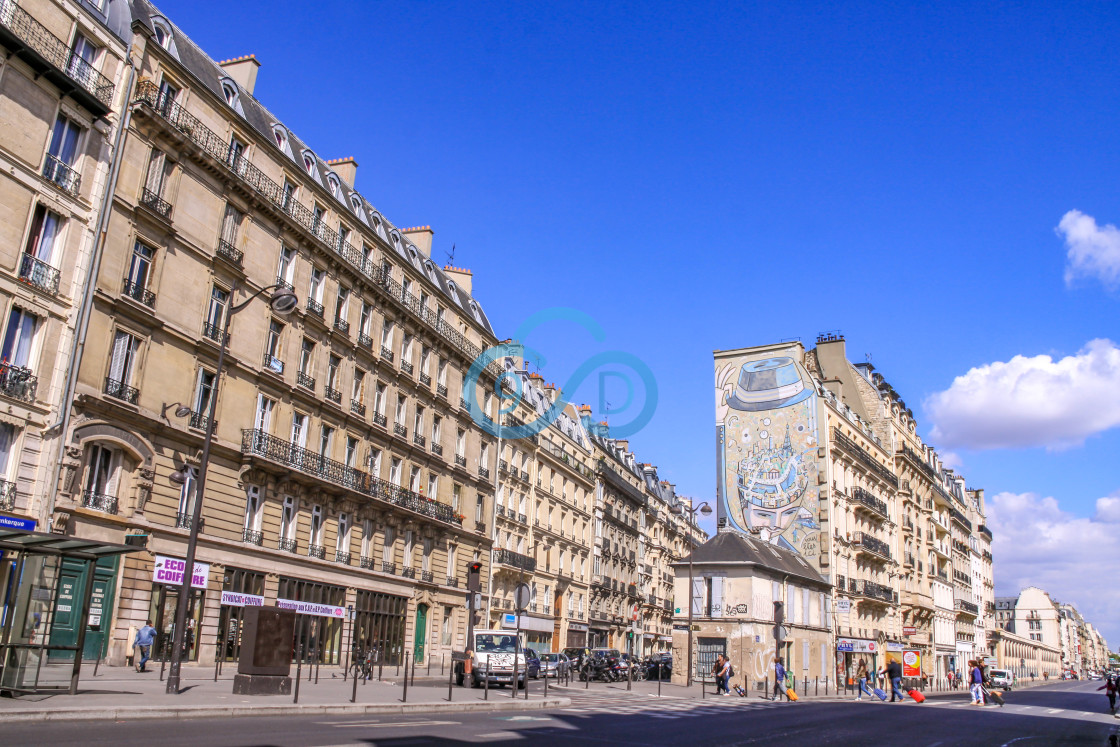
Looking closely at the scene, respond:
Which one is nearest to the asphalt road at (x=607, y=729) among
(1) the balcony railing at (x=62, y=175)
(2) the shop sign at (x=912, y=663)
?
(1) the balcony railing at (x=62, y=175)

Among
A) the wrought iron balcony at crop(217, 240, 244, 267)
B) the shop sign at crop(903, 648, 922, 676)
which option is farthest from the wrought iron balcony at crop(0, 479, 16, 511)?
the shop sign at crop(903, 648, 922, 676)

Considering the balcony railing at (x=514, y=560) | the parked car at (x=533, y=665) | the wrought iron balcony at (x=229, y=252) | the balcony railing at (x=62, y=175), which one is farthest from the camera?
the balcony railing at (x=514, y=560)

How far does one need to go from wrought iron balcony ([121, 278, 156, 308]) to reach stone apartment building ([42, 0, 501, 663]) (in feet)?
0.15

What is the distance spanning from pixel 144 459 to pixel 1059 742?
79.3ft

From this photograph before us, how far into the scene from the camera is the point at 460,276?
50.2 m

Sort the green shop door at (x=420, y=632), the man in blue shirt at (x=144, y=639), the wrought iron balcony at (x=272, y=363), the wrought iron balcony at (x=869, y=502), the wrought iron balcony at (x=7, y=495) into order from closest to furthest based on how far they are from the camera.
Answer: the wrought iron balcony at (x=7, y=495) < the man in blue shirt at (x=144, y=639) < the wrought iron balcony at (x=272, y=363) < the green shop door at (x=420, y=632) < the wrought iron balcony at (x=869, y=502)

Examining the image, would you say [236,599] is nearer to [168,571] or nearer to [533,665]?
[168,571]

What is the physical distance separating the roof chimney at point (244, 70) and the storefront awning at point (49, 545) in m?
23.9

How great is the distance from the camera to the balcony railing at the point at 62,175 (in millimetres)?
22703

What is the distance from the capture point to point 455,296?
4688cm

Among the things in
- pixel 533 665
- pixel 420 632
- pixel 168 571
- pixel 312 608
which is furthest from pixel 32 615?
pixel 420 632

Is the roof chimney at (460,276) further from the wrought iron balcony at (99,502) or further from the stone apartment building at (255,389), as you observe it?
the wrought iron balcony at (99,502)

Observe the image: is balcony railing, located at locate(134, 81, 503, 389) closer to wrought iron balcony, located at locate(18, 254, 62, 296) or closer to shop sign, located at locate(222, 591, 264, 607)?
wrought iron balcony, located at locate(18, 254, 62, 296)

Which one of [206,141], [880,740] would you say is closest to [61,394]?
[206,141]
